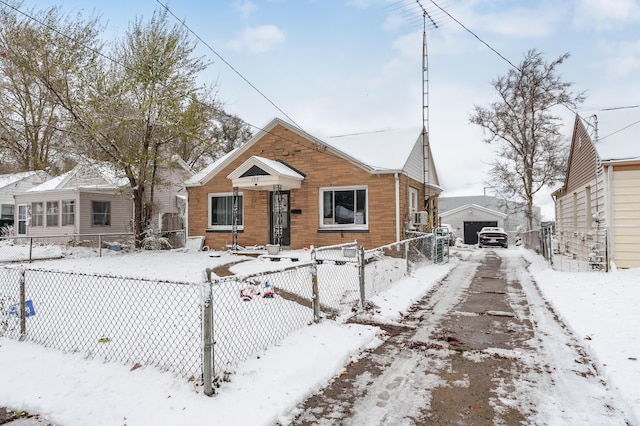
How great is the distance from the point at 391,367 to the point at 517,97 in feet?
86.5

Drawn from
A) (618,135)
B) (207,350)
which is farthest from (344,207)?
(207,350)

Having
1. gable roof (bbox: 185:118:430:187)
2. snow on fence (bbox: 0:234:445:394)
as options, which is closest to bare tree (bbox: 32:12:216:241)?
gable roof (bbox: 185:118:430:187)

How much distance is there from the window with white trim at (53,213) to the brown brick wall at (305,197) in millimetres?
8677

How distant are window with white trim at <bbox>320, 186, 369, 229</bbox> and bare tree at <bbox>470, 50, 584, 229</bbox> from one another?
16453mm

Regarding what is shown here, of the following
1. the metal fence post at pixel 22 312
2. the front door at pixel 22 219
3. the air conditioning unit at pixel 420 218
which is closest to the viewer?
the metal fence post at pixel 22 312

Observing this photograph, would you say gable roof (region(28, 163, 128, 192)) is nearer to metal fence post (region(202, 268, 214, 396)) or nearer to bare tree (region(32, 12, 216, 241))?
bare tree (region(32, 12, 216, 241))

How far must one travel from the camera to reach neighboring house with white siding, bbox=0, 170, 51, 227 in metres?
25.1

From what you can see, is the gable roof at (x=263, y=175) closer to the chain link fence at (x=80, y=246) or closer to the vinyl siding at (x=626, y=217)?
the chain link fence at (x=80, y=246)

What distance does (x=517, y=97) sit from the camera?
25.8 meters

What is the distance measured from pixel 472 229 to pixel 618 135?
27.1 metres

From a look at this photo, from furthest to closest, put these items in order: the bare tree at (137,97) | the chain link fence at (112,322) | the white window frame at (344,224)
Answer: the bare tree at (137,97) → the white window frame at (344,224) → the chain link fence at (112,322)

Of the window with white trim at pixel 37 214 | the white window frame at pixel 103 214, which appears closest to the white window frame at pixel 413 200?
the white window frame at pixel 103 214

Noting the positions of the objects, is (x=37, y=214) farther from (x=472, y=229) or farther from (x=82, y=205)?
(x=472, y=229)

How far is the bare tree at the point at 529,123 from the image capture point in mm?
24125
